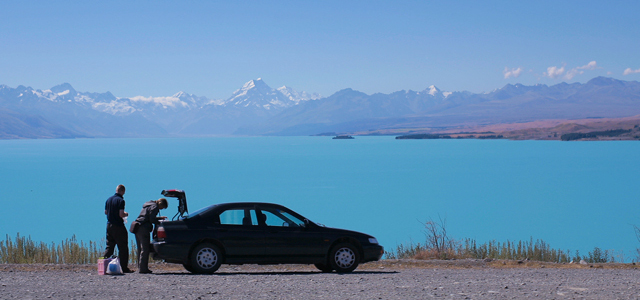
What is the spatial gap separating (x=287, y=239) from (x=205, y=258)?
148 cm

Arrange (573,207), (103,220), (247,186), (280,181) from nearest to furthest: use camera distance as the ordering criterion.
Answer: (103,220)
(573,207)
(247,186)
(280,181)

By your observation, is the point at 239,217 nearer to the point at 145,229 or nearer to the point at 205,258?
the point at 205,258

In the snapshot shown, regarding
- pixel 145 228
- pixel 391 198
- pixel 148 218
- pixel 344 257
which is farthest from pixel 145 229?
pixel 391 198

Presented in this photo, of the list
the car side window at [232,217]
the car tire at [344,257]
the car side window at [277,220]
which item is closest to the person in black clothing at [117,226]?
the car side window at [232,217]

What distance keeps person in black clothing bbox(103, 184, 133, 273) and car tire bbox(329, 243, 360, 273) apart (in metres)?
3.71

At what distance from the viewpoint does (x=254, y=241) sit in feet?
38.7

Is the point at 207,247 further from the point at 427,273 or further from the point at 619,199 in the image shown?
the point at 619,199

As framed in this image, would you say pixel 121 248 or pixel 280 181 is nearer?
pixel 121 248

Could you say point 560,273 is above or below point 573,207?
above

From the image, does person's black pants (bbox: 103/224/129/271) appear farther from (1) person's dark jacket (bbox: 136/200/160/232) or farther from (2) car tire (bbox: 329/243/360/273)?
(2) car tire (bbox: 329/243/360/273)

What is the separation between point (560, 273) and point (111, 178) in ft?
255

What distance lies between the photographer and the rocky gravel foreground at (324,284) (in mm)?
9148

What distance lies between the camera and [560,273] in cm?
1205

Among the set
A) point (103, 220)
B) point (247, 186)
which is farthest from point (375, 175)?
point (103, 220)
